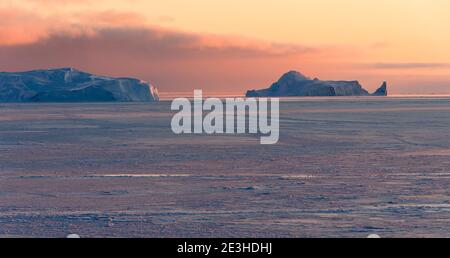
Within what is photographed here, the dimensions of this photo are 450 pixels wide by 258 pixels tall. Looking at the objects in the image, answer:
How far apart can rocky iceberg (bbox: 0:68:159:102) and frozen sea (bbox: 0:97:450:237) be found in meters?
62.0

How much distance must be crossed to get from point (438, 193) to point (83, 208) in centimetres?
391

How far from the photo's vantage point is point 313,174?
32.6 feet

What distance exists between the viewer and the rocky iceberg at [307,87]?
3991 inches

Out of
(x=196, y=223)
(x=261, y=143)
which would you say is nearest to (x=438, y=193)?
(x=196, y=223)

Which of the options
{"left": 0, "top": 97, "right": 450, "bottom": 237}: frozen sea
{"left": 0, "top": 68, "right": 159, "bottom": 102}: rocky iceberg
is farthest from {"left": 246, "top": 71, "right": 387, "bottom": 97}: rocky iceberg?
{"left": 0, "top": 97, "right": 450, "bottom": 237}: frozen sea

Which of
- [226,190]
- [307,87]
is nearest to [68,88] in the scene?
[307,87]

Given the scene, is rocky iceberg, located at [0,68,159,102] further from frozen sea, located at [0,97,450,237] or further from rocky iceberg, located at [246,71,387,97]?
frozen sea, located at [0,97,450,237]

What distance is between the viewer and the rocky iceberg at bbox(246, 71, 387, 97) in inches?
3991

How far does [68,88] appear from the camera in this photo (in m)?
81.0

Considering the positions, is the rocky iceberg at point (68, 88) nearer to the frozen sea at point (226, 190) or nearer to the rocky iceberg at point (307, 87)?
the rocky iceberg at point (307, 87)

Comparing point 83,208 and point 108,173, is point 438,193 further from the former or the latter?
point 108,173

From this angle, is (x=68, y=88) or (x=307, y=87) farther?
(x=307, y=87)

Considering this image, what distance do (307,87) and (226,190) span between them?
92.2 metres

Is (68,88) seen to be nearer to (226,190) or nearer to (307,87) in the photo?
(307,87)
